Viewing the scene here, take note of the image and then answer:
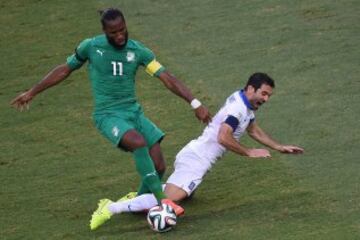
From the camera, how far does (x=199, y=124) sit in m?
11.9

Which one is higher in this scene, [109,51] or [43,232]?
[109,51]

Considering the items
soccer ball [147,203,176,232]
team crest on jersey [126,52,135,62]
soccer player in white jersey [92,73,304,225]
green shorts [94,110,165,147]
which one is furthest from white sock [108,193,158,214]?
team crest on jersey [126,52,135,62]

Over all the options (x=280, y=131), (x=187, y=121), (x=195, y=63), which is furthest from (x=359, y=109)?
(x=195, y=63)

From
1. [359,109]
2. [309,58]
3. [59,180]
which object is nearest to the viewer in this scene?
[59,180]

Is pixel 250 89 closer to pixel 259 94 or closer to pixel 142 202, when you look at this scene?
pixel 259 94

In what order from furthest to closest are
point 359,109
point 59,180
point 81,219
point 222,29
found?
point 222,29 < point 359,109 < point 59,180 < point 81,219

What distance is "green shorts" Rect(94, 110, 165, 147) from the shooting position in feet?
29.2

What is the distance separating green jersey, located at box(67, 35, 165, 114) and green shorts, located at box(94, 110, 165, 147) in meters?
0.07

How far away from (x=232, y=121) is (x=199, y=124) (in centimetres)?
285

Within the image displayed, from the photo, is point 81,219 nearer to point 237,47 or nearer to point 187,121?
point 187,121

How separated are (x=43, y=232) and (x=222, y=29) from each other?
6770 millimetres

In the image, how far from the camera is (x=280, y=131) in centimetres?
1127

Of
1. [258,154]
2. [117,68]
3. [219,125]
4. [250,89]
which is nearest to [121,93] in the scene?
[117,68]

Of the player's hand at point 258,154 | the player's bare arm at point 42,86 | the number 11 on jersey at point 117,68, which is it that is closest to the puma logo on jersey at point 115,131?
the number 11 on jersey at point 117,68
